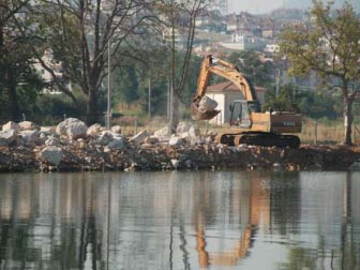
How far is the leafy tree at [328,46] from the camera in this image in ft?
194

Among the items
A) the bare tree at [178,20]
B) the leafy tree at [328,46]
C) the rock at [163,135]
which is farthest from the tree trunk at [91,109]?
the leafy tree at [328,46]

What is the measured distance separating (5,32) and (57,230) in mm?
43473

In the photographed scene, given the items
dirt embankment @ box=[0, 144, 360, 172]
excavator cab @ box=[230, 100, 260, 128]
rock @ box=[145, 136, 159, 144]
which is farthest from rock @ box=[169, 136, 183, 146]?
excavator cab @ box=[230, 100, 260, 128]

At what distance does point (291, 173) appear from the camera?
146ft

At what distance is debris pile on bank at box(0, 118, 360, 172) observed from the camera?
43.5m

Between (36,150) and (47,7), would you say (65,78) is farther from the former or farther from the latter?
(36,150)

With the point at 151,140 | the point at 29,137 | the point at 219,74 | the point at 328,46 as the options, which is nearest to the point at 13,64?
the point at 219,74

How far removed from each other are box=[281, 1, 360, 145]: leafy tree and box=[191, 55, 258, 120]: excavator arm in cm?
512

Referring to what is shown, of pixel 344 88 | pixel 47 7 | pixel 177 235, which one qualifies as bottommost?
pixel 177 235

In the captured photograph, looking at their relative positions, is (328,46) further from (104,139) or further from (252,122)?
(104,139)

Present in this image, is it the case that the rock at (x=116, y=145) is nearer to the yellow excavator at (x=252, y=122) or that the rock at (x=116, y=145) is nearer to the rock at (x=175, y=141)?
the rock at (x=175, y=141)

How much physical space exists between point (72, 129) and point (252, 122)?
8.08 meters

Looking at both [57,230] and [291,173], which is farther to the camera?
[291,173]

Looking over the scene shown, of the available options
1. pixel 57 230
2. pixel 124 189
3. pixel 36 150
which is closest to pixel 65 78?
pixel 36 150
